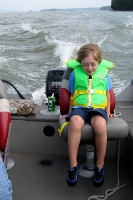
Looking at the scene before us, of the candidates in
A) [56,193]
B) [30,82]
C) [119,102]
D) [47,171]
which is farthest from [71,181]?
[30,82]

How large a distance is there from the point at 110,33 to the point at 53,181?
11356 mm

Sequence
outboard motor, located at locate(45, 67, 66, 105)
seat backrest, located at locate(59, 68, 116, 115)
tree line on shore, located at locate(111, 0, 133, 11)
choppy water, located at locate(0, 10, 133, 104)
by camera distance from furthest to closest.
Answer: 1. tree line on shore, located at locate(111, 0, 133, 11)
2. choppy water, located at locate(0, 10, 133, 104)
3. outboard motor, located at locate(45, 67, 66, 105)
4. seat backrest, located at locate(59, 68, 116, 115)

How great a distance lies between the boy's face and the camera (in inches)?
96.6

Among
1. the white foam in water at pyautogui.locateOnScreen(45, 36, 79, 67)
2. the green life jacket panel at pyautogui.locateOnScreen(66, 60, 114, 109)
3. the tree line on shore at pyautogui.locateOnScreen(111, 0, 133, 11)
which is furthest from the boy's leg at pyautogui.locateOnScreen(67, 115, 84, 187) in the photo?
the tree line on shore at pyautogui.locateOnScreen(111, 0, 133, 11)

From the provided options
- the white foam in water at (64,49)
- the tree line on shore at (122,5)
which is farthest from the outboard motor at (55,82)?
the tree line on shore at (122,5)

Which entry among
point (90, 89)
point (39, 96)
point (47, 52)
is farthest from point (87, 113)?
point (47, 52)

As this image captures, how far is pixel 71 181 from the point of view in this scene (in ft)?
7.30

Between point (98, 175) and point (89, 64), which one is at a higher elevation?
point (89, 64)

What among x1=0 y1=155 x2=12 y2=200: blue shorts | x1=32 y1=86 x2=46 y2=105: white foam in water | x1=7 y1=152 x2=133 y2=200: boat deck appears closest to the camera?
x1=0 y1=155 x2=12 y2=200: blue shorts

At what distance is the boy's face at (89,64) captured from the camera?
2.45 m

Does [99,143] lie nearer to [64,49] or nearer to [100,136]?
[100,136]

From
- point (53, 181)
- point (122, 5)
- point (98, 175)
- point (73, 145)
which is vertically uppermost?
point (122, 5)

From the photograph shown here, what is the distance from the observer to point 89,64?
8.11 feet

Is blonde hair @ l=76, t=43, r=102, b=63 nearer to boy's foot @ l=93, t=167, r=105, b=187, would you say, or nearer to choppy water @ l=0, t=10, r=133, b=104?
boy's foot @ l=93, t=167, r=105, b=187
